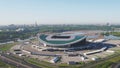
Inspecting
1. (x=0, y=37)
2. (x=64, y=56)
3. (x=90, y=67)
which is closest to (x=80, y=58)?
(x=64, y=56)

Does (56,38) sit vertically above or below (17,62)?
above

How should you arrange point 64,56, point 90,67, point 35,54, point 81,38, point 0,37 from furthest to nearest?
point 0,37 < point 81,38 < point 35,54 < point 64,56 < point 90,67

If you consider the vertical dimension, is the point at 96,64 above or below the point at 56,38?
below

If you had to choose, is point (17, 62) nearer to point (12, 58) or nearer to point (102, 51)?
point (12, 58)

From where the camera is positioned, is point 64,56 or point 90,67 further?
point 64,56

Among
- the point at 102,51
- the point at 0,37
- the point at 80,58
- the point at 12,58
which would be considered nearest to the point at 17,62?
the point at 12,58

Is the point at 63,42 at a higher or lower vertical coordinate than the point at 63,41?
lower

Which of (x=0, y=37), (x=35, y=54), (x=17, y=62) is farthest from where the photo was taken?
(x=0, y=37)

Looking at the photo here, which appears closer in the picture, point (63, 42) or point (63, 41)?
point (63, 42)

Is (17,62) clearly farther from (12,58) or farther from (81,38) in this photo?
(81,38)
